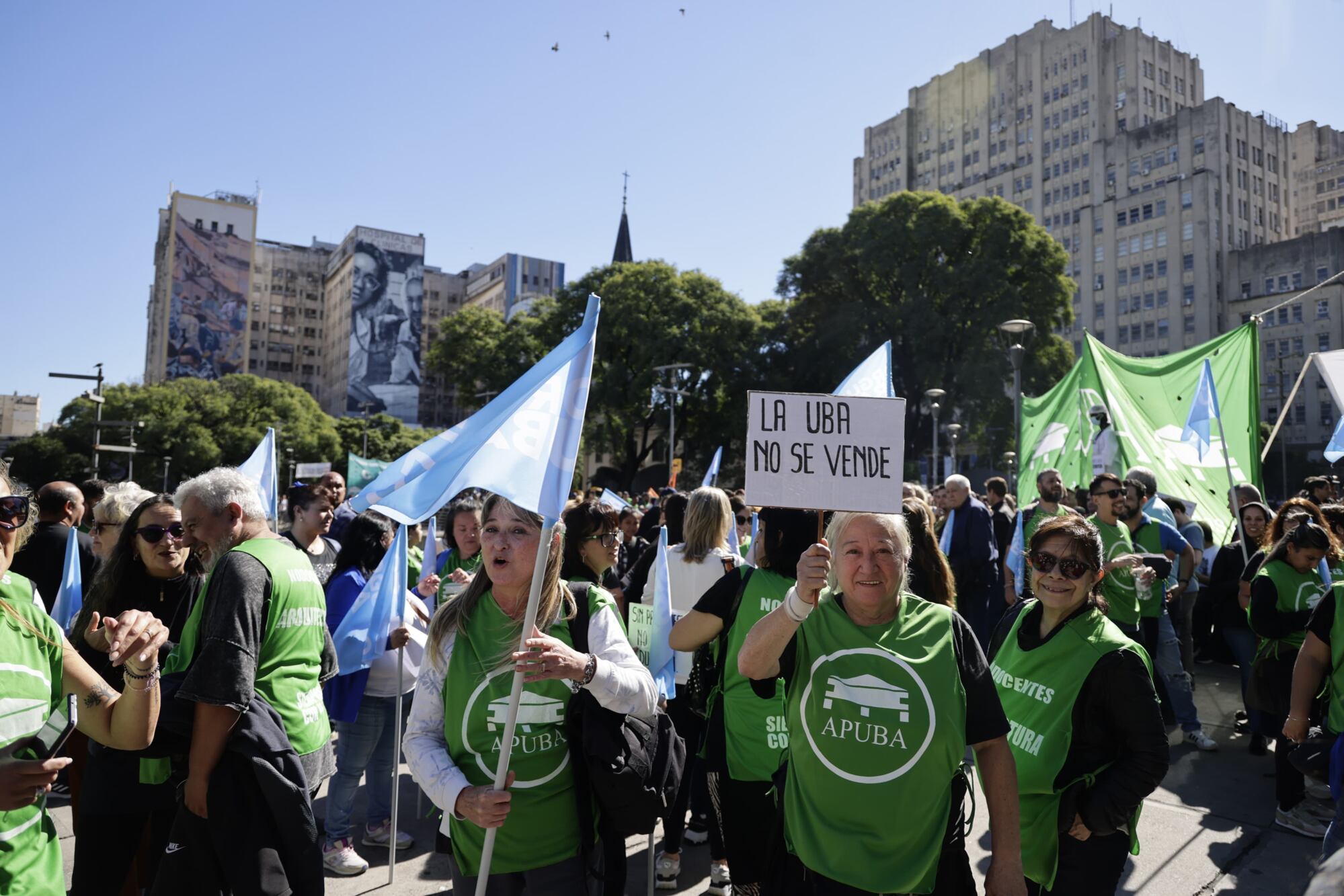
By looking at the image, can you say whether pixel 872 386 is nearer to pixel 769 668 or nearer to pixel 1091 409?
pixel 769 668

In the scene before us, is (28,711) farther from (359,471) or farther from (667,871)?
(359,471)

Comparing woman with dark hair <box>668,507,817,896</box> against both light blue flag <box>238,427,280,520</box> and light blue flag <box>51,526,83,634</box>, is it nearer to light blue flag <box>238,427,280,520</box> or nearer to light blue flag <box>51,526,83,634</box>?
light blue flag <box>51,526,83,634</box>

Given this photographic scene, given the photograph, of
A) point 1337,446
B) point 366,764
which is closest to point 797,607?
point 366,764

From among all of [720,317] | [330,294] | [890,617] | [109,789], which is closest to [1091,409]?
[890,617]

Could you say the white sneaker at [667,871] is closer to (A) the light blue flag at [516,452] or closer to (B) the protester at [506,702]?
(B) the protester at [506,702]

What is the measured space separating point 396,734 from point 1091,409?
10345 millimetres

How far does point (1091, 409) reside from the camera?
39.4 feet

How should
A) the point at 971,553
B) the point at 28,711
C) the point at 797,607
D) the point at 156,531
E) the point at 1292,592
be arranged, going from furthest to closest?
the point at 971,553
the point at 1292,592
the point at 156,531
the point at 797,607
the point at 28,711

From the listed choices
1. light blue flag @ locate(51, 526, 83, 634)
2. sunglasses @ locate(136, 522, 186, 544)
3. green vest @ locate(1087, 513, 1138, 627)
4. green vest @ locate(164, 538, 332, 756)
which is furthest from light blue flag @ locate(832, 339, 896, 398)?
light blue flag @ locate(51, 526, 83, 634)

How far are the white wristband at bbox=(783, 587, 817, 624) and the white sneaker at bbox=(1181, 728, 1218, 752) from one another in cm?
601

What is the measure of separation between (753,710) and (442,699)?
131cm

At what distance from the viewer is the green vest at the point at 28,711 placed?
217 centimetres

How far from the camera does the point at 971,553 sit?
27.8ft

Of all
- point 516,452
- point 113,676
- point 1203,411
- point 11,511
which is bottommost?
point 113,676
